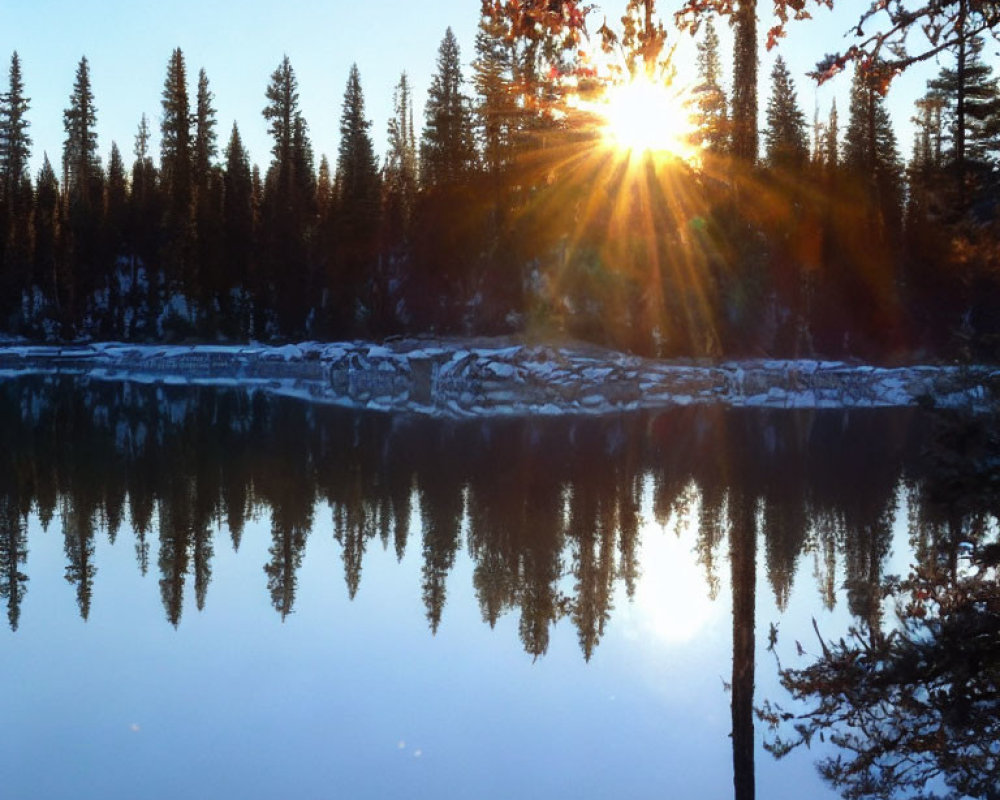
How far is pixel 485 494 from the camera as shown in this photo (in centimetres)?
1476

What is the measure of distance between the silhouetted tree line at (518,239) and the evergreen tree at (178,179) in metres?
0.14

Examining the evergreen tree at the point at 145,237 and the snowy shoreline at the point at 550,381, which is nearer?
the snowy shoreline at the point at 550,381

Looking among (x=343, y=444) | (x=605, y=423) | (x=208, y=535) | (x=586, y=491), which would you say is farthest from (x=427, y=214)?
(x=208, y=535)

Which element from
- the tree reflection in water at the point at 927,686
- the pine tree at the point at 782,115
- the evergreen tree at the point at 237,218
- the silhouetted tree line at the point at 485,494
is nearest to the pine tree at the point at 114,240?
the evergreen tree at the point at 237,218

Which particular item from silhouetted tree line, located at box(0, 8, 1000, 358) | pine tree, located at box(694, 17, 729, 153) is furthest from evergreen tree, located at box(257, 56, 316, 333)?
pine tree, located at box(694, 17, 729, 153)

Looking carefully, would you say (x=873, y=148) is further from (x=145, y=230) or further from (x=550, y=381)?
(x=145, y=230)

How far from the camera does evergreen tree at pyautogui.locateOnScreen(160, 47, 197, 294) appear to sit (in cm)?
5400

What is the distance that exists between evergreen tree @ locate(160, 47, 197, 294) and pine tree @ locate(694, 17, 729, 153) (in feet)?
98.7

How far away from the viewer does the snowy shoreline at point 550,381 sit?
31375 millimetres

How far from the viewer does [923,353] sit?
40.0 metres

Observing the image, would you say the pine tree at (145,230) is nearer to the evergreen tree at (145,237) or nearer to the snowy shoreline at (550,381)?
the evergreen tree at (145,237)

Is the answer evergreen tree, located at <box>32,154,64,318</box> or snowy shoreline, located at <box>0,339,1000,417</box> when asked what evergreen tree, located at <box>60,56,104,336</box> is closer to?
evergreen tree, located at <box>32,154,64,318</box>

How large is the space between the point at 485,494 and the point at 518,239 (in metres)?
29.1

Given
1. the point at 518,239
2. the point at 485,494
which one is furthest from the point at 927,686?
the point at 518,239
